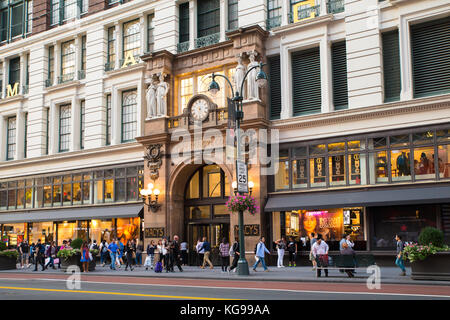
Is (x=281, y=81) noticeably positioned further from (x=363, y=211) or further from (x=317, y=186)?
(x=363, y=211)

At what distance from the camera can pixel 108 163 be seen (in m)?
33.7

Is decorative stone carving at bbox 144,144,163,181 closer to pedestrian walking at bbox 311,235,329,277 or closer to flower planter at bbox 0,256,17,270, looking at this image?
flower planter at bbox 0,256,17,270

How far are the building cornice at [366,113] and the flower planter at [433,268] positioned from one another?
26.2 ft

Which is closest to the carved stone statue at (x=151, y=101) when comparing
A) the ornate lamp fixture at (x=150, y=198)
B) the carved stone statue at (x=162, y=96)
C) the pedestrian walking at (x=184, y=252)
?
the carved stone statue at (x=162, y=96)

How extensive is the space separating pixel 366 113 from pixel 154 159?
12.7 m

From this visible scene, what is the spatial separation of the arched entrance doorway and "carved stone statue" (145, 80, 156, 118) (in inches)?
178

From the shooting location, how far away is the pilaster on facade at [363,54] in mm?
24859

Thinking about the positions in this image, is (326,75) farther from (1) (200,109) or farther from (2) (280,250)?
(2) (280,250)

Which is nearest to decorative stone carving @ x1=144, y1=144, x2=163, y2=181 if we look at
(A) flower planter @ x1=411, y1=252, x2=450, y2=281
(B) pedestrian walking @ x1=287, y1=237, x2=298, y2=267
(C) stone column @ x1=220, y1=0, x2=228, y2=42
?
(C) stone column @ x1=220, y1=0, x2=228, y2=42

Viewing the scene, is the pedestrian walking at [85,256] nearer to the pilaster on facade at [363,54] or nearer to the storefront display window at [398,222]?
the storefront display window at [398,222]

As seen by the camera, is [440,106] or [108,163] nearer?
[440,106]

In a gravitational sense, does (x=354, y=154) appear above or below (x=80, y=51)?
below

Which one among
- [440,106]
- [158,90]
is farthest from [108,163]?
[440,106]

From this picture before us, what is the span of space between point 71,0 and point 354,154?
2515 centimetres
